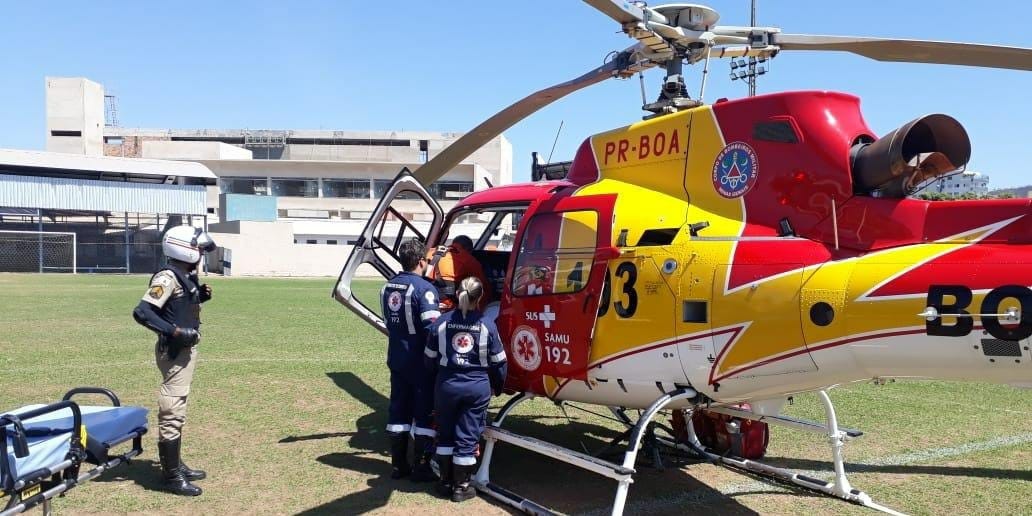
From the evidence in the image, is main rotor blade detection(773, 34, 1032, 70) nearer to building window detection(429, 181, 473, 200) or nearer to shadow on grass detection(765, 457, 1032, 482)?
shadow on grass detection(765, 457, 1032, 482)

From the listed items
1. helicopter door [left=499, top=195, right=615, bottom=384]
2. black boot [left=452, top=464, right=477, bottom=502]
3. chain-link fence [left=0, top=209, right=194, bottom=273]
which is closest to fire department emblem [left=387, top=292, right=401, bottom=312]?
helicopter door [left=499, top=195, right=615, bottom=384]

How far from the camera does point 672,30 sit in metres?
5.21

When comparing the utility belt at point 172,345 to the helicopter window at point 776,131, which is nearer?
the helicopter window at point 776,131

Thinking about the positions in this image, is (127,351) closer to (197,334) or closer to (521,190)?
(197,334)

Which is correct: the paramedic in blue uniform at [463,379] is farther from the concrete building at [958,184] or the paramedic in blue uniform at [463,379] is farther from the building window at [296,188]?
the building window at [296,188]

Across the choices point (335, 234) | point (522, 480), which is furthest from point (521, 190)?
point (335, 234)

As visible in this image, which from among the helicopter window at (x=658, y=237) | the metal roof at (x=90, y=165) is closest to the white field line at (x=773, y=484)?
the helicopter window at (x=658, y=237)

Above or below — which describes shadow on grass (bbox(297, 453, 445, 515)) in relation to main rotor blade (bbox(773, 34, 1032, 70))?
below

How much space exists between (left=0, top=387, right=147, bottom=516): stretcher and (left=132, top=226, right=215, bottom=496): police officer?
484 mm

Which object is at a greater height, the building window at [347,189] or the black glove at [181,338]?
the building window at [347,189]

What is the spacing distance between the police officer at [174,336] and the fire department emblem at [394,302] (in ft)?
5.45

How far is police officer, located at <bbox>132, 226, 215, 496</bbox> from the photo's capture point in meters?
6.04

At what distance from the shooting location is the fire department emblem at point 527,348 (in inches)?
238

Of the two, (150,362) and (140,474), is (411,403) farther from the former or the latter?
(150,362)
